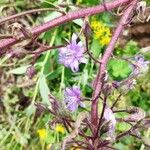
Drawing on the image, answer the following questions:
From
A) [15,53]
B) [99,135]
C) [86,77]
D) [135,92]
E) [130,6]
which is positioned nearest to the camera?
[99,135]

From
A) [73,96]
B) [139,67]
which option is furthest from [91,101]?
[139,67]

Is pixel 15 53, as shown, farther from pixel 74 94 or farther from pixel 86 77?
pixel 86 77

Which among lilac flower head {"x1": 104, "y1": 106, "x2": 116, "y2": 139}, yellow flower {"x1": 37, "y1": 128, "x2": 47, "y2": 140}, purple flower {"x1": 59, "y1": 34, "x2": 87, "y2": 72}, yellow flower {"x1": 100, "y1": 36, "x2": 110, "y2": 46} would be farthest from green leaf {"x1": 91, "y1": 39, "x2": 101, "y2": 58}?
lilac flower head {"x1": 104, "y1": 106, "x2": 116, "y2": 139}

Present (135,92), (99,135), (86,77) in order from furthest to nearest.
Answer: (135,92)
(86,77)
(99,135)

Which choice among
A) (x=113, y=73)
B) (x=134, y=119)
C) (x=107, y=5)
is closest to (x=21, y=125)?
(x=113, y=73)

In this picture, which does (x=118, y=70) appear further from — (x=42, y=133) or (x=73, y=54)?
(x=73, y=54)

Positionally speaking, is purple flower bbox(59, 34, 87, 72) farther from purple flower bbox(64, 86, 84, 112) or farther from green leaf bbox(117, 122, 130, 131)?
green leaf bbox(117, 122, 130, 131)

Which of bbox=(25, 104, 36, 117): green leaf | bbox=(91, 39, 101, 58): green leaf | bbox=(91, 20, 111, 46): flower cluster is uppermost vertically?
bbox=(91, 20, 111, 46): flower cluster
